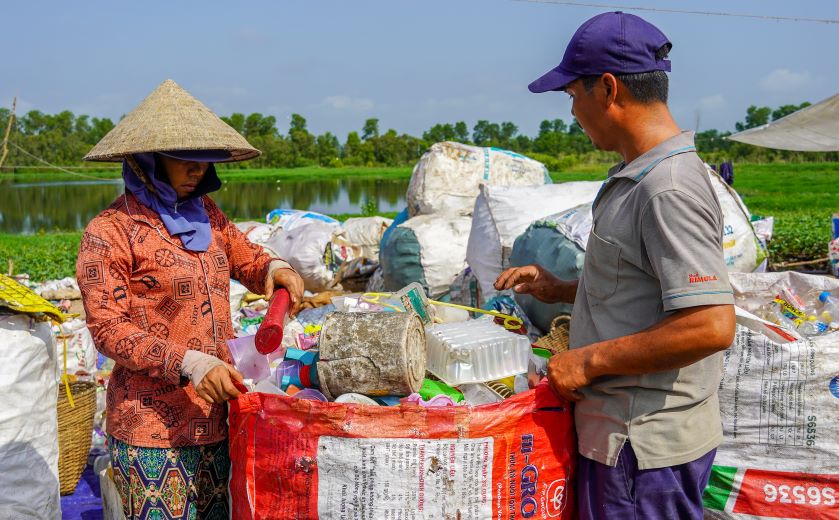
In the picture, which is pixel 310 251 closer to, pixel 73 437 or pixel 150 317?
pixel 73 437

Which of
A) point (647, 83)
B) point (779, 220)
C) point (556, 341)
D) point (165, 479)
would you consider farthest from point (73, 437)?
point (779, 220)

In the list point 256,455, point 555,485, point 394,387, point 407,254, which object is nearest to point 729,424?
point 555,485

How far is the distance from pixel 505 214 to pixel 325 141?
7570cm

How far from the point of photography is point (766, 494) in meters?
2.12

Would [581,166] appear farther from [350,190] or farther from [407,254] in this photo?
[407,254]

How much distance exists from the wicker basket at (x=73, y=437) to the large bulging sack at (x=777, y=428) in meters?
2.64

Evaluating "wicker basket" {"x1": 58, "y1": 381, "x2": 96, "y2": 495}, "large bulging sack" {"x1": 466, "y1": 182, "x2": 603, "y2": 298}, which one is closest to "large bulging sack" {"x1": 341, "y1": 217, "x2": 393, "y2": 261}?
"large bulging sack" {"x1": 466, "y1": 182, "x2": 603, "y2": 298}

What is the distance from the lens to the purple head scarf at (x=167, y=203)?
5.97 feet

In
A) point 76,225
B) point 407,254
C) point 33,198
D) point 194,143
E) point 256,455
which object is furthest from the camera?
point 33,198

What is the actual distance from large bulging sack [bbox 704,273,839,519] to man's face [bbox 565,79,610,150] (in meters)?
0.93

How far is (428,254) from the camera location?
4.31 m

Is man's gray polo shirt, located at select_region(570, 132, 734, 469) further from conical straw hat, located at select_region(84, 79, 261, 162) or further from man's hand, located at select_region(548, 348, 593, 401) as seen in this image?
conical straw hat, located at select_region(84, 79, 261, 162)

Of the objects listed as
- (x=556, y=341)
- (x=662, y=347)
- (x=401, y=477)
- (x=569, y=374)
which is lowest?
(x=401, y=477)

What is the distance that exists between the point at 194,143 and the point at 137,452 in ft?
2.65
